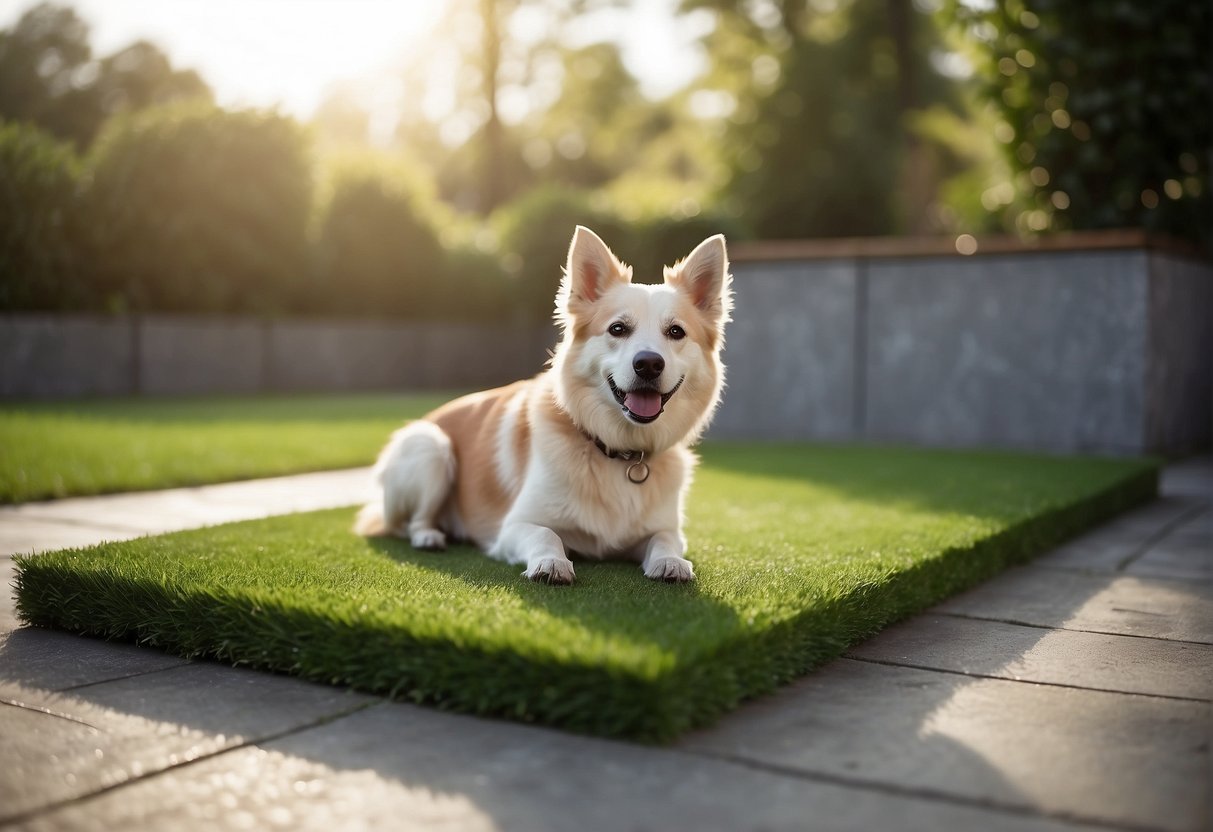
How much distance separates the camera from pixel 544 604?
3451 millimetres

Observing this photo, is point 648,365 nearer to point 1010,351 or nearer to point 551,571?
point 551,571

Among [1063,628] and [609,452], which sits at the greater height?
[609,452]

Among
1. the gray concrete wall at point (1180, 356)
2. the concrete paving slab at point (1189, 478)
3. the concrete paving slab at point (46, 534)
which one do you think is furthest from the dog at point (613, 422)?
the gray concrete wall at point (1180, 356)

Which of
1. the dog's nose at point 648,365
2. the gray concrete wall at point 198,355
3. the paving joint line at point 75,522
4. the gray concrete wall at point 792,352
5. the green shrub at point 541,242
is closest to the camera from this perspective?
the dog's nose at point 648,365

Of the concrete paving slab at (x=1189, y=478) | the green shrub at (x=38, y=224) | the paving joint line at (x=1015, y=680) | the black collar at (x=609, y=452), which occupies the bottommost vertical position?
the concrete paving slab at (x=1189, y=478)

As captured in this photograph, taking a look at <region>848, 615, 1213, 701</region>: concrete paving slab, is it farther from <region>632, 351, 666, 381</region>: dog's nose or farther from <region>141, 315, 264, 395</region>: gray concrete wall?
<region>141, 315, 264, 395</region>: gray concrete wall

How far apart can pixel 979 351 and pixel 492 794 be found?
857 cm

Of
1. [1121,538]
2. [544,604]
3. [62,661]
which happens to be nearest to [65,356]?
[62,661]

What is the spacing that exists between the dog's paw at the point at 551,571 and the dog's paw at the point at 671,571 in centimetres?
32

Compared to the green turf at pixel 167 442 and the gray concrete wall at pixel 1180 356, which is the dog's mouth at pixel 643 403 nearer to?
the green turf at pixel 167 442

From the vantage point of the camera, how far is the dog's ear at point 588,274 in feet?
14.5

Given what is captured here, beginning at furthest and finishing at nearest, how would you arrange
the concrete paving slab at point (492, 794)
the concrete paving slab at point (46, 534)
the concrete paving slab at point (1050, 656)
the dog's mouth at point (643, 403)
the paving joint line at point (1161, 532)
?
the paving joint line at point (1161, 532) < the concrete paving slab at point (46, 534) < the dog's mouth at point (643, 403) < the concrete paving slab at point (1050, 656) < the concrete paving slab at point (492, 794)

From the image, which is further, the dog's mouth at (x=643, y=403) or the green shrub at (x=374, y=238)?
the green shrub at (x=374, y=238)

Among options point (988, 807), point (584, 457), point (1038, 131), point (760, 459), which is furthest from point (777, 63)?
point (988, 807)
